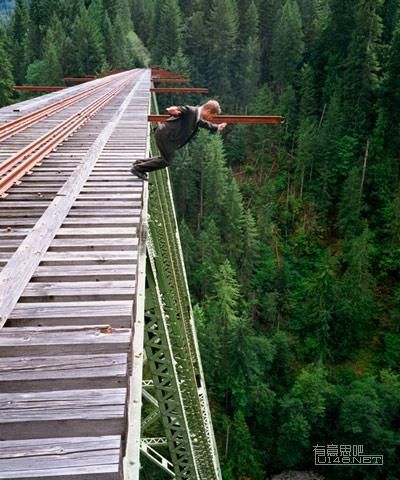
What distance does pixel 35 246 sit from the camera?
313cm

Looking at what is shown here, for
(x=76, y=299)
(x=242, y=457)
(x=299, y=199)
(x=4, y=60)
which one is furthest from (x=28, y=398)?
(x=4, y=60)

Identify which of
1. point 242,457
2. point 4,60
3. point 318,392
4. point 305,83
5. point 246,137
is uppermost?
point 4,60

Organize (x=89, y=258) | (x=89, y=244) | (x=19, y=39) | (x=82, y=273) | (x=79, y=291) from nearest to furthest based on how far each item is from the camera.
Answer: (x=79, y=291)
(x=82, y=273)
(x=89, y=258)
(x=89, y=244)
(x=19, y=39)

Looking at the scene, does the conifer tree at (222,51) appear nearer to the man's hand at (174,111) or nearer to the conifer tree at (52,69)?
the conifer tree at (52,69)

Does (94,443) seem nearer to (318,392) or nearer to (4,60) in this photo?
(318,392)

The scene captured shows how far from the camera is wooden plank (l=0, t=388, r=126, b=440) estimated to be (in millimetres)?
1622

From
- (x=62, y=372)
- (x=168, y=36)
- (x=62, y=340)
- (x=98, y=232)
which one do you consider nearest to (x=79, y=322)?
(x=62, y=340)

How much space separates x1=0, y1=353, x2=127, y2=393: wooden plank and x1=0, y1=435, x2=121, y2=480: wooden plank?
0.30 metres

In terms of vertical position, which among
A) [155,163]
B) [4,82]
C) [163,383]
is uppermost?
[4,82]

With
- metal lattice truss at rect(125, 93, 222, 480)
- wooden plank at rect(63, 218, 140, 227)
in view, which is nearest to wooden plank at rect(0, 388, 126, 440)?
metal lattice truss at rect(125, 93, 222, 480)

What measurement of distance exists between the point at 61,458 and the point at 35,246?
1.95m

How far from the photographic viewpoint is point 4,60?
36.5 m

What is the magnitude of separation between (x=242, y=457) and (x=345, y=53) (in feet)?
118

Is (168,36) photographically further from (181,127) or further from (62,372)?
(62,372)
